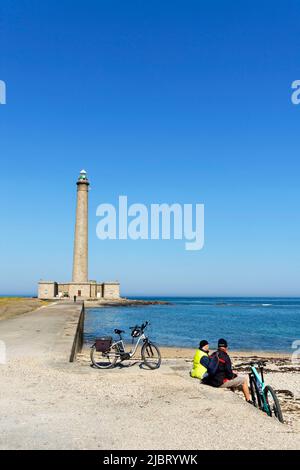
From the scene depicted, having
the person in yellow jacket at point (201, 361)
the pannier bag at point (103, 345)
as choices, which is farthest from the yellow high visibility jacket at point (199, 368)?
the pannier bag at point (103, 345)

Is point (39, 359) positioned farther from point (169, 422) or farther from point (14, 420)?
point (169, 422)

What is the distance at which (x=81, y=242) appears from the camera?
79.7 m

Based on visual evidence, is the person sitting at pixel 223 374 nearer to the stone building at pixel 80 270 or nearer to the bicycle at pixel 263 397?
the bicycle at pixel 263 397

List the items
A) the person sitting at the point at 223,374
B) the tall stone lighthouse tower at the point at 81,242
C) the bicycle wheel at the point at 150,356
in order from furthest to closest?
the tall stone lighthouse tower at the point at 81,242 < the bicycle wheel at the point at 150,356 < the person sitting at the point at 223,374

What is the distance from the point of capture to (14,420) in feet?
24.1

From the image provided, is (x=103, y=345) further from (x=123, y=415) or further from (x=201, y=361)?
(x=123, y=415)

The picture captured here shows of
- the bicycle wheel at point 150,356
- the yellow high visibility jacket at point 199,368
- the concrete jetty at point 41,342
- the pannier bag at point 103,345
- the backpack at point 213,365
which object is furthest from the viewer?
the concrete jetty at point 41,342

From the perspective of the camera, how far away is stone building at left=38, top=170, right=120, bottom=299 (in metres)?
79.7

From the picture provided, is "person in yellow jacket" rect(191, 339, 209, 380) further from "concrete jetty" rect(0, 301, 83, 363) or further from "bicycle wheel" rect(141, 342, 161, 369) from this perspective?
"concrete jetty" rect(0, 301, 83, 363)

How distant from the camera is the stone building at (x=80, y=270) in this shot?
79.7 metres

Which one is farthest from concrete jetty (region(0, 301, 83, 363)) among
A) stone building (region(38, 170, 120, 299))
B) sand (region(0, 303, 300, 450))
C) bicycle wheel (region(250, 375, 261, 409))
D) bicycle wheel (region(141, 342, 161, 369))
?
stone building (region(38, 170, 120, 299))

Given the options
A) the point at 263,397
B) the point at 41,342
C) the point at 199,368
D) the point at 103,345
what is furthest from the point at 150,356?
the point at 41,342

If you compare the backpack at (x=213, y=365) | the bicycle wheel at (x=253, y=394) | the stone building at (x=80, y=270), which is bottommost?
the bicycle wheel at (x=253, y=394)
